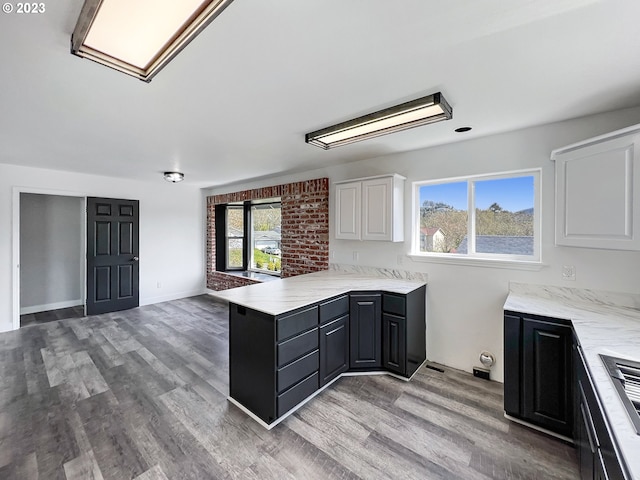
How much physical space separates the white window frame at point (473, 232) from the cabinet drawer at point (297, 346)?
1.54m

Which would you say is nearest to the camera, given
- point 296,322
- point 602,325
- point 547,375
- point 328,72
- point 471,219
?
point 328,72

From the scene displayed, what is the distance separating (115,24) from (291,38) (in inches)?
29.5

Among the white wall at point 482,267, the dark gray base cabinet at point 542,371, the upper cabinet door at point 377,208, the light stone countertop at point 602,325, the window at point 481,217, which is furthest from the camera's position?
the upper cabinet door at point 377,208

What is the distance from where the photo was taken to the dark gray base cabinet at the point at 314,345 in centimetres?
213

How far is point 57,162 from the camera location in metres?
3.88

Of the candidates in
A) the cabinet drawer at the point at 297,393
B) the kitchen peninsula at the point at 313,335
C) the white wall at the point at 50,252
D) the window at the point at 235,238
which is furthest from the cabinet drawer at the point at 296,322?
the white wall at the point at 50,252

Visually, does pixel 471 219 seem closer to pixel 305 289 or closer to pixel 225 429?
Result: pixel 305 289

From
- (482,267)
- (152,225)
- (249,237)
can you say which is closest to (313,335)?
(482,267)

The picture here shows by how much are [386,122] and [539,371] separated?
7.24 ft

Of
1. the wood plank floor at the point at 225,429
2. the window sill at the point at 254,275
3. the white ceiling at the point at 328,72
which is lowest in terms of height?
the wood plank floor at the point at 225,429

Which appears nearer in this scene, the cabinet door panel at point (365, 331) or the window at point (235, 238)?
the cabinet door panel at point (365, 331)

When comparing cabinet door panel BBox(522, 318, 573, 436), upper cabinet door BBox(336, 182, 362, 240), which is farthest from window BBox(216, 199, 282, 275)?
cabinet door panel BBox(522, 318, 573, 436)

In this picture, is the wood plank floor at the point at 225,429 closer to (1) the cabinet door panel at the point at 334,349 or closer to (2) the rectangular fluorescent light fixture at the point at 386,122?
(1) the cabinet door panel at the point at 334,349

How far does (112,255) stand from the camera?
495 centimetres
